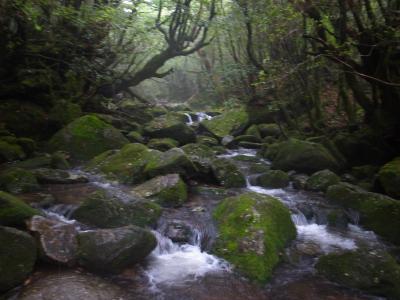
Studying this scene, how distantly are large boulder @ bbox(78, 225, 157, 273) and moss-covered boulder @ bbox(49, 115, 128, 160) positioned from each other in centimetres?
517

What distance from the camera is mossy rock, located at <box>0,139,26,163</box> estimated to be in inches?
344

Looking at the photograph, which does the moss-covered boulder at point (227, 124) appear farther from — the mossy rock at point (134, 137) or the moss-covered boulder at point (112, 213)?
the moss-covered boulder at point (112, 213)

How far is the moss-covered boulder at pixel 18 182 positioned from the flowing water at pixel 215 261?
637 mm

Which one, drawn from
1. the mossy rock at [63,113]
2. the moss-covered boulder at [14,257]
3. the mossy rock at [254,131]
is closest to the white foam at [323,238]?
the moss-covered boulder at [14,257]

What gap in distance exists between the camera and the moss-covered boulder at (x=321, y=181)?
8.73m

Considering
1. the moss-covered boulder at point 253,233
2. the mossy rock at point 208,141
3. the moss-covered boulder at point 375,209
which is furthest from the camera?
the mossy rock at point 208,141

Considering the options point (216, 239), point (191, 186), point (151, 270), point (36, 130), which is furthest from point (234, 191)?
point (36, 130)

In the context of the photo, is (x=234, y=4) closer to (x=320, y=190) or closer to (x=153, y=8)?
(x=153, y=8)

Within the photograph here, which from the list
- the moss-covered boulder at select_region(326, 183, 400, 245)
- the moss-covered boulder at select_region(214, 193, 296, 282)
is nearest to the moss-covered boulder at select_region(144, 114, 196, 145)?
the moss-covered boulder at select_region(326, 183, 400, 245)

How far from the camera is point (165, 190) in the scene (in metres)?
7.41

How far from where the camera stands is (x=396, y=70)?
29.6 feet

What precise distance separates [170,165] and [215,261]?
10.4 feet

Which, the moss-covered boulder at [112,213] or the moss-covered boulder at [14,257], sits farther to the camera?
the moss-covered boulder at [112,213]

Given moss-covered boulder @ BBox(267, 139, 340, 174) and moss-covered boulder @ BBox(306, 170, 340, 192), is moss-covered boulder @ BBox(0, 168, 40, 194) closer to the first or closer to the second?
moss-covered boulder @ BBox(306, 170, 340, 192)
